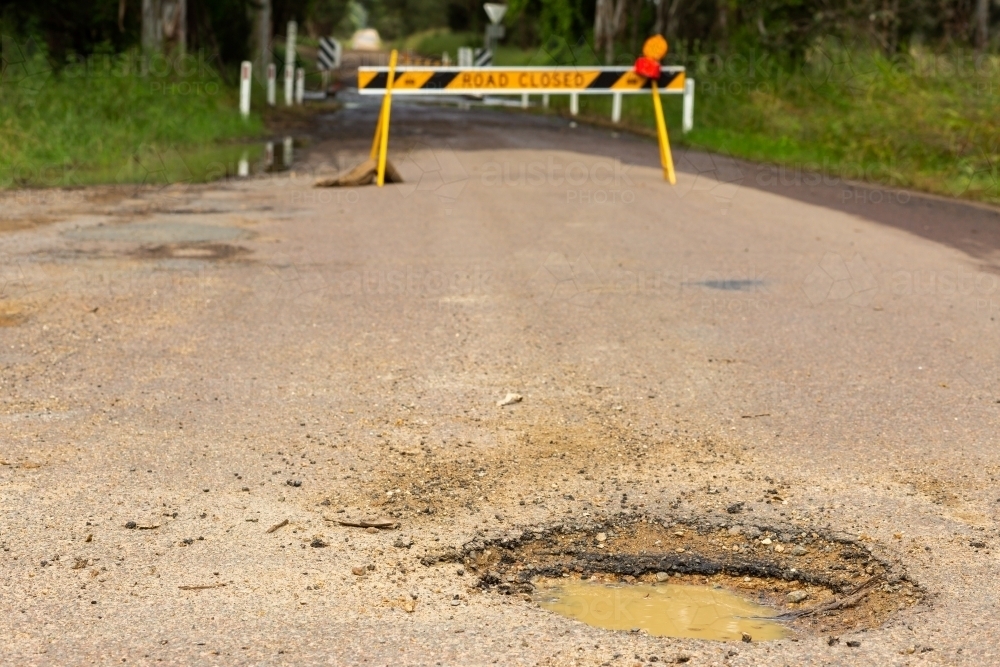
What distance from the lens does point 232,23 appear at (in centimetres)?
3216

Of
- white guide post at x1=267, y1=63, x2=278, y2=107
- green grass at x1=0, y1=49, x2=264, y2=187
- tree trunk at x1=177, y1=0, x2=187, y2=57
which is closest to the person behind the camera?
green grass at x1=0, y1=49, x2=264, y2=187

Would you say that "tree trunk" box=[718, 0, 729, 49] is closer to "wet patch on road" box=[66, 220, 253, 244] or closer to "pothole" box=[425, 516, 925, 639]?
"wet patch on road" box=[66, 220, 253, 244]

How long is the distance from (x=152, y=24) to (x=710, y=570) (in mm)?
22083

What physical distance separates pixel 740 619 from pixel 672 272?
5.41 metres

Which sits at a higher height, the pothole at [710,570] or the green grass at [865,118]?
the green grass at [865,118]

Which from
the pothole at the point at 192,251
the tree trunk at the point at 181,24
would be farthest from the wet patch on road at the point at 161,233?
the tree trunk at the point at 181,24

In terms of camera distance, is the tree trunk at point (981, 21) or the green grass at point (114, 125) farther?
the tree trunk at point (981, 21)

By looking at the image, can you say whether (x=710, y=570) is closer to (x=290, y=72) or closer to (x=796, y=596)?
(x=796, y=596)

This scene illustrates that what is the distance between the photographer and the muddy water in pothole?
386cm

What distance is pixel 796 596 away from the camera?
13.6 feet

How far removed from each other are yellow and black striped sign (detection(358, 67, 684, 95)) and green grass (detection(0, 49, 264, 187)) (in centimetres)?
221

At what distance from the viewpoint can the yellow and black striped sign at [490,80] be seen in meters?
14.5

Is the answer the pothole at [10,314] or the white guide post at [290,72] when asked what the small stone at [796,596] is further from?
the white guide post at [290,72]

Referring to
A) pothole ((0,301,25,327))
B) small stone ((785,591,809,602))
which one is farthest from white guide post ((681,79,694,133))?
small stone ((785,591,809,602))
